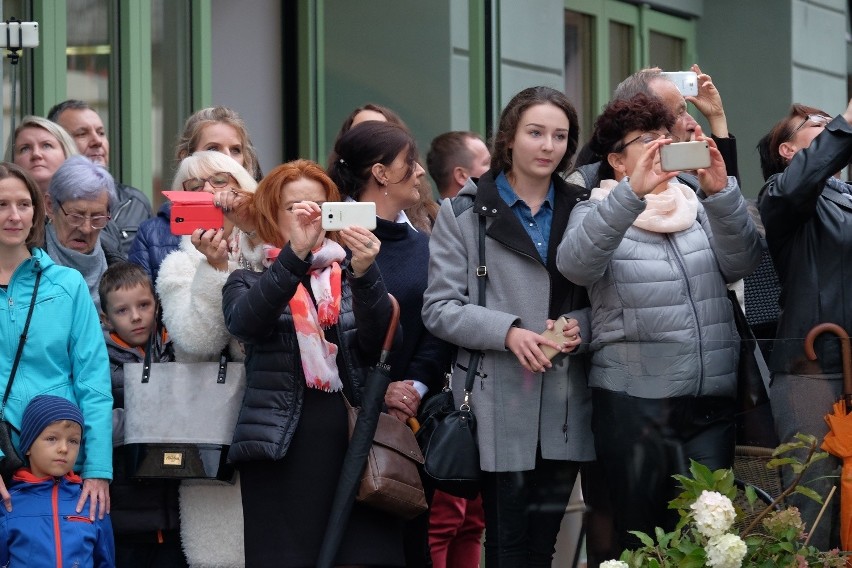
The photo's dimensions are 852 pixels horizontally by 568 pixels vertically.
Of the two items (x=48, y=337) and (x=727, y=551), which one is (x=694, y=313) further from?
(x=48, y=337)

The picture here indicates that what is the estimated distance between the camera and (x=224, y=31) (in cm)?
968

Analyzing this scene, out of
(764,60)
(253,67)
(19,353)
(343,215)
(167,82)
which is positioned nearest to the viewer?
(343,215)

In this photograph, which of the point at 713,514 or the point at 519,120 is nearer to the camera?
the point at 713,514

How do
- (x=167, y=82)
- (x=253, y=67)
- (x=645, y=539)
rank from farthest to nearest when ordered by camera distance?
(x=253, y=67) < (x=167, y=82) < (x=645, y=539)

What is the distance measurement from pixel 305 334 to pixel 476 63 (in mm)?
5588

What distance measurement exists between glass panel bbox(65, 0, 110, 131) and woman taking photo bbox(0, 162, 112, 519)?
3.42 meters

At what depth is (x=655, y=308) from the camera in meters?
4.76

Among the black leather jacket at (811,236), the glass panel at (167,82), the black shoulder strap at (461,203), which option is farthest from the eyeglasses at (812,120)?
the glass panel at (167,82)

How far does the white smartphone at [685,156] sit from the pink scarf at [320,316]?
1110 millimetres

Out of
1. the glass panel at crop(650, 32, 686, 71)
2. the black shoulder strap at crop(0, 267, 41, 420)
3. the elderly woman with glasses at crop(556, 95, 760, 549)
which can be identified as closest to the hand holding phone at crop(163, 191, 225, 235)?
the black shoulder strap at crop(0, 267, 41, 420)

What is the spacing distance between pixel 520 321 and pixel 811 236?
39.0 inches

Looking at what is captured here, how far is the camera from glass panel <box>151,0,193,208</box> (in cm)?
883

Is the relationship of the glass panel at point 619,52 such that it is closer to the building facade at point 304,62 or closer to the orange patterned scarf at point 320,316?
the building facade at point 304,62

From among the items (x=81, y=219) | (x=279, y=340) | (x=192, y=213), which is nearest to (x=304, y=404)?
(x=279, y=340)
